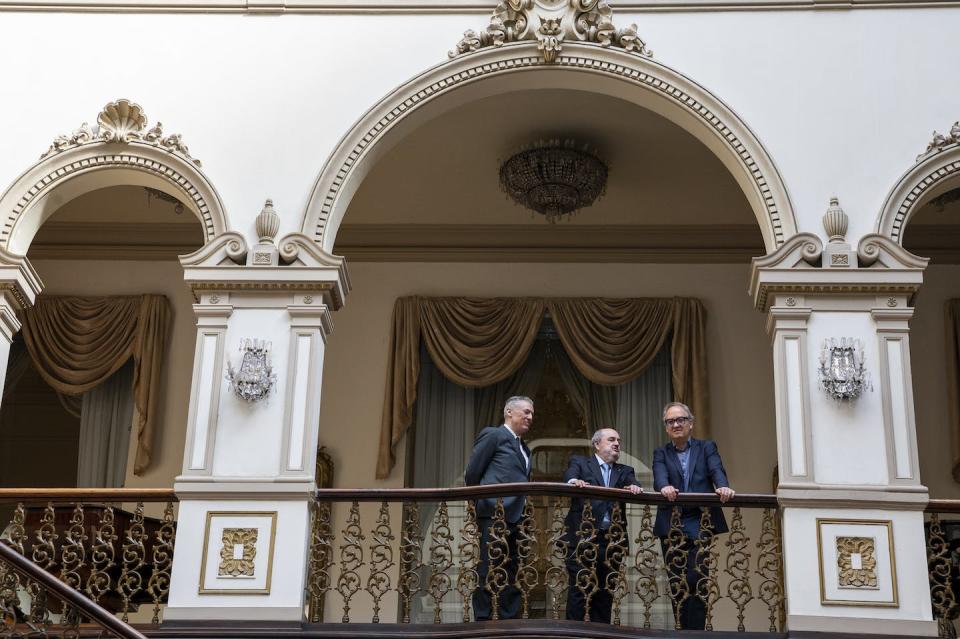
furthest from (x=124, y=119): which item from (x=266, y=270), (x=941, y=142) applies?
(x=941, y=142)

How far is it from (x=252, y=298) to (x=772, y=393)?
206 inches

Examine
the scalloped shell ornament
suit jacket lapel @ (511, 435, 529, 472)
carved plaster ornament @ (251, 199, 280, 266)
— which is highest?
the scalloped shell ornament

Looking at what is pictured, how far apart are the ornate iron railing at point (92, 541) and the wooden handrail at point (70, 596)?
Result: 3.12 ft

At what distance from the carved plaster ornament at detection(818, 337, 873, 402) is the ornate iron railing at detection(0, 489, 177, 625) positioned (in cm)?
468

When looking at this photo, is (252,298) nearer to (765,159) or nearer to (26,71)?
(26,71)

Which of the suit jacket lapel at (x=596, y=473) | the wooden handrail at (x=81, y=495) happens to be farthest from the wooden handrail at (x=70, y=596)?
the suit jacket lapel at (x=596, y=473)

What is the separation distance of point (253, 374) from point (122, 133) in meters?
2.26

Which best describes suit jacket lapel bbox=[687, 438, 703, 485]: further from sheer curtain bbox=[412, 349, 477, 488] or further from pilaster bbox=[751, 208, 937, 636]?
sheer curtain bbox=[412, 349, 477, 488]

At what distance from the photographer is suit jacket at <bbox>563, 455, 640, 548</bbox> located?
8.94m

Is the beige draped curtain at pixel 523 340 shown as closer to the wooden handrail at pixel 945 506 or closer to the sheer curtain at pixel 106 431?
the sheer curtain at pixel 106 431

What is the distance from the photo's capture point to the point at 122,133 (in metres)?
10.2

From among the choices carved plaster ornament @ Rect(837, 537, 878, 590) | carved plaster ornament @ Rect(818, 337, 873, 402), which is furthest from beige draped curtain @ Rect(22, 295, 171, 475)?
carved plaster ornament @ Rect(837, 537, 878, 590)

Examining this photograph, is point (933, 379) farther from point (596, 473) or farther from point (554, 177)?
point (596, 473)

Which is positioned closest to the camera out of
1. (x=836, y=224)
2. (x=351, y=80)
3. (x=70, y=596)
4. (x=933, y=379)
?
(x=70, y=596)
